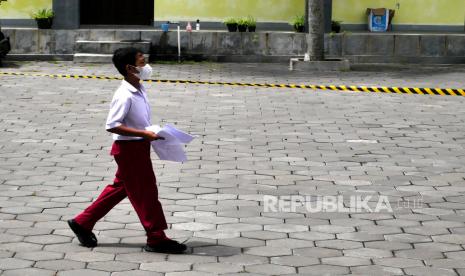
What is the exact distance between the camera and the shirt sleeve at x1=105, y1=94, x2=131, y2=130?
26.3ft

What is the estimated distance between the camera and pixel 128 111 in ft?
26.5

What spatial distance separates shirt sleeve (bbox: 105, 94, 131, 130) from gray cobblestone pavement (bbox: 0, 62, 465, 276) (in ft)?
3.47

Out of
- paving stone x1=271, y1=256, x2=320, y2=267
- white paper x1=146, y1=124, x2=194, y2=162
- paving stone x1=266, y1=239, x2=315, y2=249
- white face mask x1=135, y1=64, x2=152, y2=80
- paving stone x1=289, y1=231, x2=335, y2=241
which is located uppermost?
white face mask x1=135, y1=64, x2=152, y2=80

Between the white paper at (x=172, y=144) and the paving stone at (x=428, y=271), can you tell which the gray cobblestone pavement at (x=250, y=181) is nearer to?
the paving stone at (x=428, y=271)

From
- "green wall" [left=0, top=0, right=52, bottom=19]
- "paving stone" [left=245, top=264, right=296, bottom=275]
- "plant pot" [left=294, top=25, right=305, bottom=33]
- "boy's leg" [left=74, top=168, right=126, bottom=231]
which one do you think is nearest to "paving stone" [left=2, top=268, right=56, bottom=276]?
"boy's leg" [left=74, top=168, right=126, bottom=231]

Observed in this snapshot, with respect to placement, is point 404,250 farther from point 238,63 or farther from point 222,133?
point 238,63

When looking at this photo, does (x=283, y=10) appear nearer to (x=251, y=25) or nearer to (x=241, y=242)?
(x=251, y=25)

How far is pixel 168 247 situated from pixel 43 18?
60.7 feet

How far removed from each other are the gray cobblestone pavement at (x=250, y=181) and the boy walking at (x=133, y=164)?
157 millimetres

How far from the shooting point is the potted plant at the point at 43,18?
25.6m

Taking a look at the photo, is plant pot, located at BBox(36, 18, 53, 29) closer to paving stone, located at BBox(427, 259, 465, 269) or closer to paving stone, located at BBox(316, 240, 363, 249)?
paving stone, located at BBox(316, 240, 363, 249)

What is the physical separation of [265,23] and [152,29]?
3.11 metres

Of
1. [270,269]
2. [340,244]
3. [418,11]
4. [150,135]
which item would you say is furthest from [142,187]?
[418,11]

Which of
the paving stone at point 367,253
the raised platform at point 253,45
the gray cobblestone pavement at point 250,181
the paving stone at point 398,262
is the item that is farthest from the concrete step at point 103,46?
the paving stone at point 398,262
